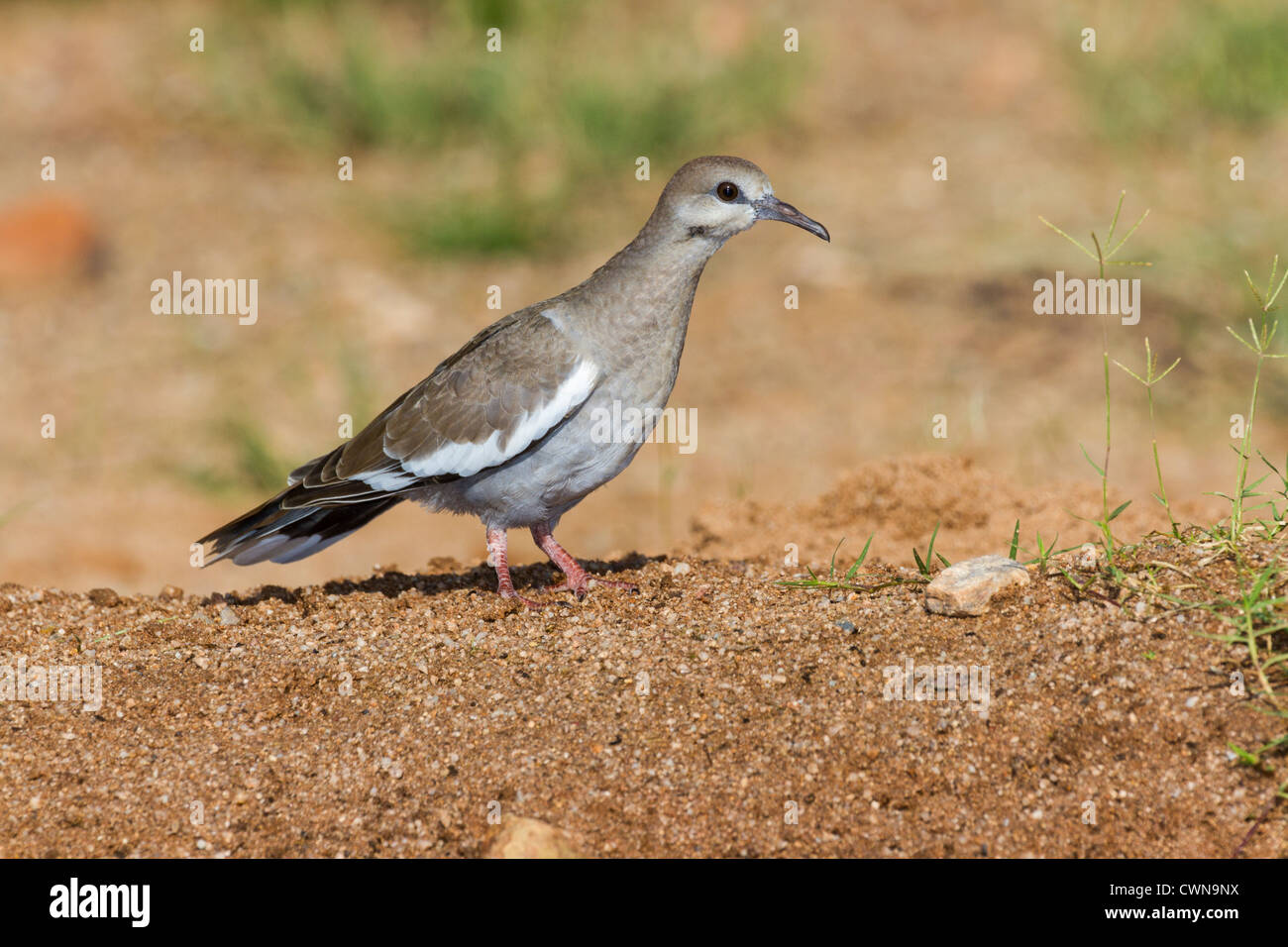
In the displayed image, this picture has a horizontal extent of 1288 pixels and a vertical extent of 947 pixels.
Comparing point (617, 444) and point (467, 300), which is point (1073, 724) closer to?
point (617, 444)

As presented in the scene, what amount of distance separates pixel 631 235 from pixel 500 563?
5882mm

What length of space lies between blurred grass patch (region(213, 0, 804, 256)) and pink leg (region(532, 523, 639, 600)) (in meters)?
5.40

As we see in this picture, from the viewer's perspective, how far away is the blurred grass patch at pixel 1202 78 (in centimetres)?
1048

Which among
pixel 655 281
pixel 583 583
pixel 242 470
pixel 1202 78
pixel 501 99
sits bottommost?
pixel 583 583

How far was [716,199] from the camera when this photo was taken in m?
4.85

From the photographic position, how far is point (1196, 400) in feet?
25.3

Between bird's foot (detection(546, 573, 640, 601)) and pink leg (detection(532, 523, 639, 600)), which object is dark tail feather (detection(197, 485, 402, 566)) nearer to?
pink leg (detection(532, 523, 639, 600))

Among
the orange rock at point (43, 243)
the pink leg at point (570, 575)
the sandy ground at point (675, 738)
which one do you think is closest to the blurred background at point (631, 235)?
the orange rock at point (43, 243)

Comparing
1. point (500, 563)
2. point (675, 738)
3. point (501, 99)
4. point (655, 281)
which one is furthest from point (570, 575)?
point (501, 99)

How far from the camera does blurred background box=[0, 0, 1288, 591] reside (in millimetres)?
7441

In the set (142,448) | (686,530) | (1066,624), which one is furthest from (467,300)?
(1066,624)

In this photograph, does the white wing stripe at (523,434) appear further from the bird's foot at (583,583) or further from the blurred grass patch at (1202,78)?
the blurred grass patch at (1202,78)

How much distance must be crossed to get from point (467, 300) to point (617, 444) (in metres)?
5.30

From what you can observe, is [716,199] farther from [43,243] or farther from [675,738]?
[43,243]
